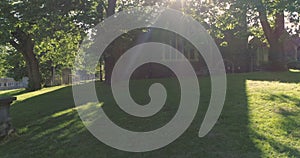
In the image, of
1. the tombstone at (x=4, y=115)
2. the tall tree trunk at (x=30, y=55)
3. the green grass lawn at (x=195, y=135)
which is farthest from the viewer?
the tall tree trunk at (x=30, y=55)

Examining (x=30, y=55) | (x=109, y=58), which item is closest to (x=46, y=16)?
(x=109, y=58)

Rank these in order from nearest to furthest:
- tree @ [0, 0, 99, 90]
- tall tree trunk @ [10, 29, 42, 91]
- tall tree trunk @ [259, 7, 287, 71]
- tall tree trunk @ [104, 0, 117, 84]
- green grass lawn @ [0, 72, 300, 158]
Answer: green grass lawn @ [0, 72, 300, 158] < tree @ [0, 0, 99, 90] < tall tree trunk @ [104, 0, 117, 84] < tall tree trunk @ [259, 7, 287, 71] < tall tree trunk @ [10, 29, 42, 91]

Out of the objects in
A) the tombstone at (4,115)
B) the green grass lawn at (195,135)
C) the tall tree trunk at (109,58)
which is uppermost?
the tall tree trunk at (109,58)

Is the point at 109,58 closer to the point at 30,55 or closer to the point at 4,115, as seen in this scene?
the point at 4,115

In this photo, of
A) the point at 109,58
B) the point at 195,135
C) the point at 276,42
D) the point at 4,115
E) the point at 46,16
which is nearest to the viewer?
the point at 195,135

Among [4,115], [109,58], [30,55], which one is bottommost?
[4,115]

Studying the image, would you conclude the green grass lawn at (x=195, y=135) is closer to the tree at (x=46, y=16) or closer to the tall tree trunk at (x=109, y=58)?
the tree at (x=46, y=16)

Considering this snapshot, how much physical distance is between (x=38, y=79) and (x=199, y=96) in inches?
643

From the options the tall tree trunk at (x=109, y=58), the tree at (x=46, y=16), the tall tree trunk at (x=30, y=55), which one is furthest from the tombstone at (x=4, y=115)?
the tall tree trunk at (x=30, y=55)

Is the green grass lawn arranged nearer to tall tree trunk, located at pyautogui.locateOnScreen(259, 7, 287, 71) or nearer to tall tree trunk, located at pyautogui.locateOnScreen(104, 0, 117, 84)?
tall tree trunk, located at pyautogui.locateOnScreen(104, 0, 117, 84)

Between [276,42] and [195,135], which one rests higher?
[276,42]

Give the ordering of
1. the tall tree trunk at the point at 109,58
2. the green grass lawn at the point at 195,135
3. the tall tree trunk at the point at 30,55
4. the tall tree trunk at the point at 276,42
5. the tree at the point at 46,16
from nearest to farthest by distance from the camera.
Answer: the green grass lawn at the point at 195,135 → the tree at the point at 46,16 → the tall tree trunk at the point at 109,58 → the tall tree trunk at the point at 276,42 → the tall tree trunk at the point at 30,55

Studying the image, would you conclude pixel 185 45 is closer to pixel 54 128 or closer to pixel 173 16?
pixel 173 16

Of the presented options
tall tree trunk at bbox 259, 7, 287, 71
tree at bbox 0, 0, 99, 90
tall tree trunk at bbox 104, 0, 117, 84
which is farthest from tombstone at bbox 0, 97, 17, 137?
tall tree trunk at bbox 259, 7, 287, 71
